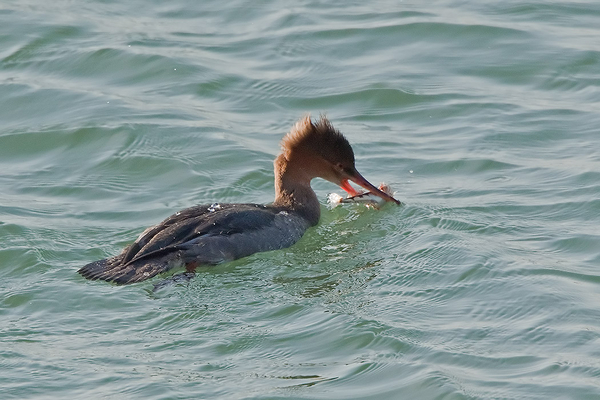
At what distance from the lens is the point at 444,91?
11.6m

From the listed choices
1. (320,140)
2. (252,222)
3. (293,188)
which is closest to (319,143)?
(320,140)

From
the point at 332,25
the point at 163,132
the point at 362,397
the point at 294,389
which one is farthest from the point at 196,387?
the point at 332,25

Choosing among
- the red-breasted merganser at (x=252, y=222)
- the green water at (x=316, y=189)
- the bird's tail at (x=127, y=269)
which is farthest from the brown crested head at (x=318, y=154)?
the bird's tail at (x=127, y=269)

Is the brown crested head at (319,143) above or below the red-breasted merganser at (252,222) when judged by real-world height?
above

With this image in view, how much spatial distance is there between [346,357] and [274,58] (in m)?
6.48

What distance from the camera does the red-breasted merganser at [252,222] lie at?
7879 millimetres

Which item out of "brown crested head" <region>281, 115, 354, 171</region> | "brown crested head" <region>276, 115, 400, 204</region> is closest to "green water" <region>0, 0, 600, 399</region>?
"brown crested head" <region>276, 115, 400, 204</region>

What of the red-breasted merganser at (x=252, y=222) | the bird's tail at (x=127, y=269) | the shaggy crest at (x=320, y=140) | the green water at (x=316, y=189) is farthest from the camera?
the shaggy crest at (x=320, y=140)

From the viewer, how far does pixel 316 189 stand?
33.8 feet

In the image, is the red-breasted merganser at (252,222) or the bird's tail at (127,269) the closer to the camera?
the bird's tail at (127,269)

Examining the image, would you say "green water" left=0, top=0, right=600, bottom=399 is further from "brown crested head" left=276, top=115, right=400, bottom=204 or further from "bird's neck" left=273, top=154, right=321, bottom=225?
"brown crested head" left=276, top=115, right=400, bottom=204

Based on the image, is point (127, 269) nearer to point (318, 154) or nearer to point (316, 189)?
point (318, 154)

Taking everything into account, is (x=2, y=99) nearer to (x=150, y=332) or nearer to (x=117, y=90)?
(x=117, y=90)

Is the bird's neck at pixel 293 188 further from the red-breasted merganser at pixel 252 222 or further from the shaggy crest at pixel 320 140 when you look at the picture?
the shaggy crest at pixel 320 140
